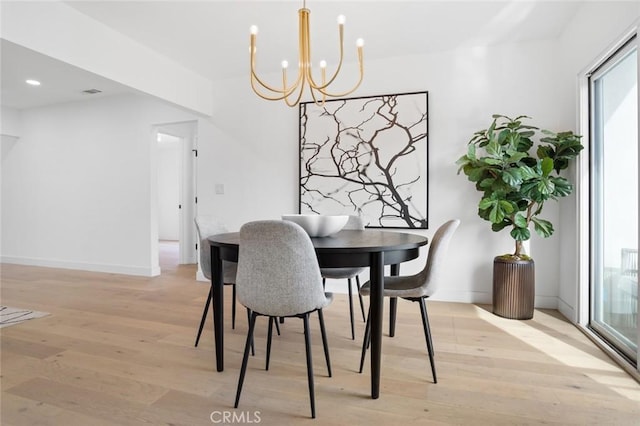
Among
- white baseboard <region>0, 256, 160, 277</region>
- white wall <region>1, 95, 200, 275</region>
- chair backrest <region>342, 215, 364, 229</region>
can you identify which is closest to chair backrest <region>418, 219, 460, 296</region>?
chair backrest <region>342, 215, 364, 229</region>

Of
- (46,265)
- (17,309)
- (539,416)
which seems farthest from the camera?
(46,265)

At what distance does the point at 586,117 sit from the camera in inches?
109

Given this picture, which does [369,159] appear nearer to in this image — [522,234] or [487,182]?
[487,182]

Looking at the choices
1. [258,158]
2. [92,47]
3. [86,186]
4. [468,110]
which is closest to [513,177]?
[468,110]

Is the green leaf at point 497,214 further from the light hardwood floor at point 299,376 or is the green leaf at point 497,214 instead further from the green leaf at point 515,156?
the light hardwood floor at point 299,376

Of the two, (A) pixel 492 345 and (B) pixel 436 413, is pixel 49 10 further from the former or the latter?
(A) pixel 492 345

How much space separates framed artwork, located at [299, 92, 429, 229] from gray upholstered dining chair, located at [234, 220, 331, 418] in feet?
7.22

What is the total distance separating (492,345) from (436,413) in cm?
102

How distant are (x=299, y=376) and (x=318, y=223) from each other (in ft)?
2.77

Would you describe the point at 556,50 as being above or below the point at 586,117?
above

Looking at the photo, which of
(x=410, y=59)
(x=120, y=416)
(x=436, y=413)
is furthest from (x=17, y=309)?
(x=410, y=59)

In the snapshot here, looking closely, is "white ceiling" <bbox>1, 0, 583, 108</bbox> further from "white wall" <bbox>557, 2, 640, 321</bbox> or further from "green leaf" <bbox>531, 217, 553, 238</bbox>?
"green leaf" <bbox>531, 217, 553, 238</bbox>

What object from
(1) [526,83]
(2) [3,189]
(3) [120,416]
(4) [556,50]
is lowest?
(3) [120,416]

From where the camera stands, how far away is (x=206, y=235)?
2.51 metres
